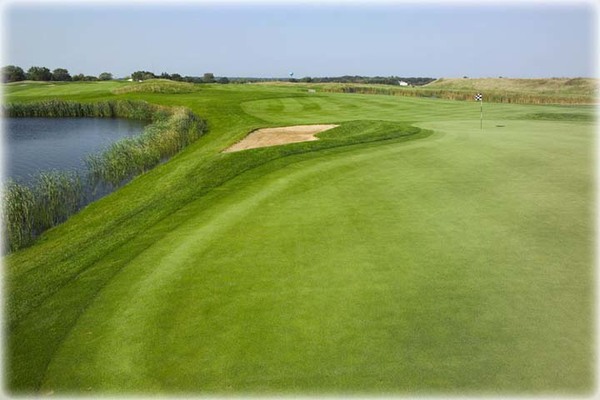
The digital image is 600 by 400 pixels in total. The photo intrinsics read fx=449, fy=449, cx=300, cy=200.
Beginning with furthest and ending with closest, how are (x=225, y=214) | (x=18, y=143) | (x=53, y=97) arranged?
(x=53, y=97), (x=18, y=143), (x=225, y=214)

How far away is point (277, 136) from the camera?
60.0ft

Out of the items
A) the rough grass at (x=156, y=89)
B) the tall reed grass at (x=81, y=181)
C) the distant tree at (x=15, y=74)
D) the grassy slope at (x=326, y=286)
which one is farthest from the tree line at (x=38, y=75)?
Result: the grassy slope at (x=326, y=286)

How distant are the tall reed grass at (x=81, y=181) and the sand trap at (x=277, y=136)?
439 centimetres

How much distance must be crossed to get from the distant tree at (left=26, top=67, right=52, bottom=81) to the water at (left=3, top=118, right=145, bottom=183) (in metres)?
40.5

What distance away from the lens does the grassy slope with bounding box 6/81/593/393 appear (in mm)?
4266

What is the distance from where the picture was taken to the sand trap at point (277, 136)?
16.4 meters

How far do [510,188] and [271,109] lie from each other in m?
24.9

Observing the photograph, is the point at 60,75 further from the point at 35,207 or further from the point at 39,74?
the point at 35,207

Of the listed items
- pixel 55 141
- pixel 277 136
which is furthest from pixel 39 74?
pixel 277 136

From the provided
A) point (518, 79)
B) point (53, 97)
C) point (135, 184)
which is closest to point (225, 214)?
point (135, 184)

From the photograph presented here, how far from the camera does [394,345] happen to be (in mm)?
4484

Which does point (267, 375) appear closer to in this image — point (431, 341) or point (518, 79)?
point (431, 341)

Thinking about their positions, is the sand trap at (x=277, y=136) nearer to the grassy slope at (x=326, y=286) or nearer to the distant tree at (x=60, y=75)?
the grassy slope at (x=326, y=286)

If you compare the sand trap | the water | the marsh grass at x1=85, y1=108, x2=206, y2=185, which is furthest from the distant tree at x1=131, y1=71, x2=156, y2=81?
the sand trap
